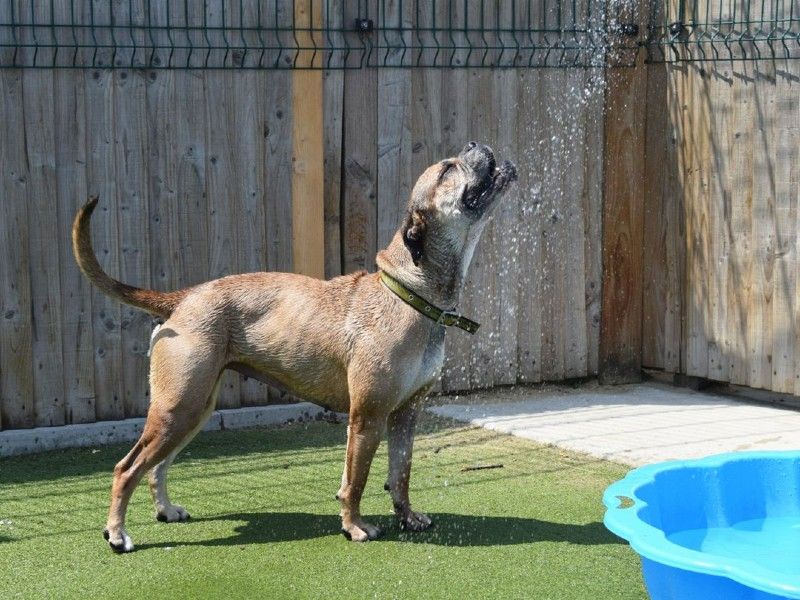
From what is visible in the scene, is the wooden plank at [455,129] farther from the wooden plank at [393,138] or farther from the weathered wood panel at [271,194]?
the wooden plank at [393,138]

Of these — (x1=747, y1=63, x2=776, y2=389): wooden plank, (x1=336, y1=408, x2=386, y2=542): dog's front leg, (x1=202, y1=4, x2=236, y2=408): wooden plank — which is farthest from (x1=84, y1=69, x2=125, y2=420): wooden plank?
(x1=747, y1=63, x2=776, y2=389): wooden plank

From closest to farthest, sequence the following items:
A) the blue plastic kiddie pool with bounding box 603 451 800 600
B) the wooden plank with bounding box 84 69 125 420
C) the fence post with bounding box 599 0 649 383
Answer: the blue plastic kiddie pool with bounding box 603 451 800 600
the wooden plank with bounding box 84 69 125 420
the fence post with bounding box 599 0 649 383

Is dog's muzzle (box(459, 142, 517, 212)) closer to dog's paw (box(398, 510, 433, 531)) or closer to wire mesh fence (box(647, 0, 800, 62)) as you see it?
dog's paw (box(398, 510, 433, 531))

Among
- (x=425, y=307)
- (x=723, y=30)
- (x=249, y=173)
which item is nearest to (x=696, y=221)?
(x=723, y=30)

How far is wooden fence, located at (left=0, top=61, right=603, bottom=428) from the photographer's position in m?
7.13

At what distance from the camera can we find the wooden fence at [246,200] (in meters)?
7.13

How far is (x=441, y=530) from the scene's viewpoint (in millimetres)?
5613

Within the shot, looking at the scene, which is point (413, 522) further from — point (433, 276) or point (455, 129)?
point (455, 129)

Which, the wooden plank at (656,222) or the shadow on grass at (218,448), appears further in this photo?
the wooden plank at (656,222)

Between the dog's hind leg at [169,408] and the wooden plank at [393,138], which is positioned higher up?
the wooden plank at [393,138]

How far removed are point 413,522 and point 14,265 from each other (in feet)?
9.88

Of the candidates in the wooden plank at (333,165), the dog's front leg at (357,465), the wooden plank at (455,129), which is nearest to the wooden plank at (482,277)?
the wooden plank at (455,129)

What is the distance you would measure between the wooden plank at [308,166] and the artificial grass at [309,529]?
1226 millimetres

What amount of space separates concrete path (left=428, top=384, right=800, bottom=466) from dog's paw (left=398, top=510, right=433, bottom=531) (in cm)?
160
